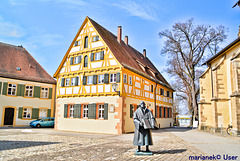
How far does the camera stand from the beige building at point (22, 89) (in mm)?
25484

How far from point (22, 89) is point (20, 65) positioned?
3786 millimetres

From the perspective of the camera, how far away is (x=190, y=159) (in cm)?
700

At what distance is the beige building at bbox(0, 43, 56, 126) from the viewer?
2548cm

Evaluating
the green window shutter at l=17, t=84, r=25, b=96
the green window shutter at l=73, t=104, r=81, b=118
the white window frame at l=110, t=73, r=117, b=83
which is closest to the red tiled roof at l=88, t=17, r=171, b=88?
the white window frame at l=110, t=73, r=117, b=83

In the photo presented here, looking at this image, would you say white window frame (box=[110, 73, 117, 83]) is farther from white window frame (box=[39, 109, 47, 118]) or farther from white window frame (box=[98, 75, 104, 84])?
white window frame (box=[39, 109, 47, 118])

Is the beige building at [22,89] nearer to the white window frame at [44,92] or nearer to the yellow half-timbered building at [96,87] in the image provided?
the white window frame at [44,92]

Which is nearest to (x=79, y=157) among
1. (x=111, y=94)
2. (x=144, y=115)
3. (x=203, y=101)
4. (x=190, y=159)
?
(x=144, y=115)

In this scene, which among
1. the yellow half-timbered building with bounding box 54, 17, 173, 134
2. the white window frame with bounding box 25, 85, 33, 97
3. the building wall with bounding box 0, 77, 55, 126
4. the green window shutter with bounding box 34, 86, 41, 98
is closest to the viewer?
the yellow half-timbered building with bounding box 54, 17, 173, 134

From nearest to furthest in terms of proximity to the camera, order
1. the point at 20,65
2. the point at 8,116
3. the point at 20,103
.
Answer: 1. the point at 8,116
2. the point at 20,103
3. the point at 20,65

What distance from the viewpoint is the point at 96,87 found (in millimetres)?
18922

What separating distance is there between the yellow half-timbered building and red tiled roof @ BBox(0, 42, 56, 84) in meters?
7.39

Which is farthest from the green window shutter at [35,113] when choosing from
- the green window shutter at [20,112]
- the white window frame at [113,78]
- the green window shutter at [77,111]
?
the white window frame at [113,78]

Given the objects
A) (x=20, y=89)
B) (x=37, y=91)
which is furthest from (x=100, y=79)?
(x=20, y=89)

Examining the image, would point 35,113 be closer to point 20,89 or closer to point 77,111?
point 20,89
